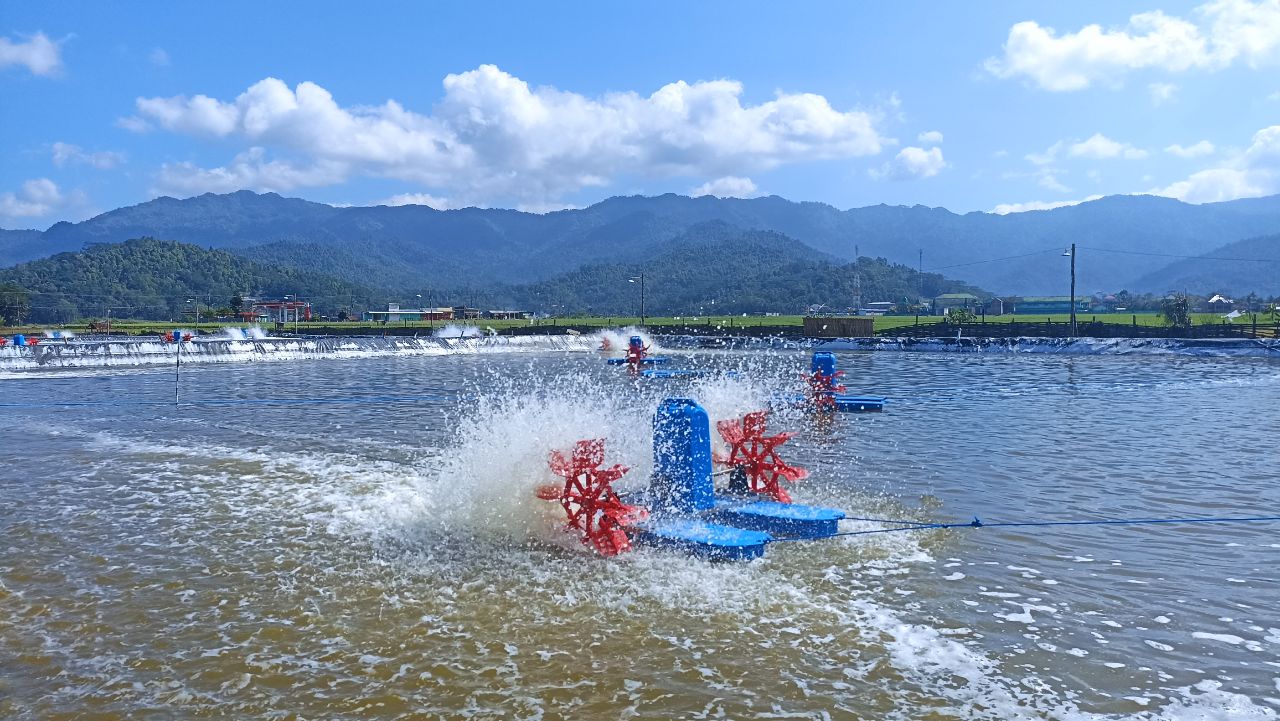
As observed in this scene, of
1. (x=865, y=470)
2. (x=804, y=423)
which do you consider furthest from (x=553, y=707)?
(x=804, y=423)

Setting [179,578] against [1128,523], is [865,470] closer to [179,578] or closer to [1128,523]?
[1128,523]

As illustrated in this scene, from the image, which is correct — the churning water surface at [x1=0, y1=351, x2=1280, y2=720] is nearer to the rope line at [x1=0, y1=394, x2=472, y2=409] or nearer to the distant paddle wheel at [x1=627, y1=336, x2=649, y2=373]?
the rope line at [x1=0, y1=394, x2=472, y2=409]

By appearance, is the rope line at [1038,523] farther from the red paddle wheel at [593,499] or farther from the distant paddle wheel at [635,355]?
the distant paddle wheel at [635,355]

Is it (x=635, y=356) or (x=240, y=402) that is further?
(x=635, y=356)

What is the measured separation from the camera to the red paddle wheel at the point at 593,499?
11500 mm

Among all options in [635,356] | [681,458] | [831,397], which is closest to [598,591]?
[681,458]

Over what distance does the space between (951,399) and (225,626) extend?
26.6m

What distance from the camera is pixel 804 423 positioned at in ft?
82.7

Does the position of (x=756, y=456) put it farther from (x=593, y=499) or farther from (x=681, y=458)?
(x=593, y=499)

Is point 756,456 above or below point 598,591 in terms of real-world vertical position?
above

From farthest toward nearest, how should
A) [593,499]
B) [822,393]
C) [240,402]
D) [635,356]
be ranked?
[635,356]
[240,402]
[822,393]
[593,499]

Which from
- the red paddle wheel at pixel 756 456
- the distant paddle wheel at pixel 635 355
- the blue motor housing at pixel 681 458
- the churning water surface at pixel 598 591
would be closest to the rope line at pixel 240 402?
the churning water surface at pixel 598 591

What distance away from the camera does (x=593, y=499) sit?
11.8m

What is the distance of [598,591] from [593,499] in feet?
6.42
